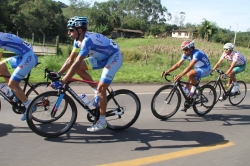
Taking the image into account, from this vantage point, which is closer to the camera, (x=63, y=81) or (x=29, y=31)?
(x=63, y=81)

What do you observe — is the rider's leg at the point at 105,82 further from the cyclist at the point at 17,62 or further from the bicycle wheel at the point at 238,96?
the bicycle wheel at the point at 238,96

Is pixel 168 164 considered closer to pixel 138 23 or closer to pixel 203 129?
pixel 203 129

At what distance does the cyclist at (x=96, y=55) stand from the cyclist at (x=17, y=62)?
0.73 metres

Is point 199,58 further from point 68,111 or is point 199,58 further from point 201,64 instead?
point 68,111

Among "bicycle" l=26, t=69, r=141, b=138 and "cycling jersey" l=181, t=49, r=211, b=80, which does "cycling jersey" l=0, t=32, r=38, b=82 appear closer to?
"bicycle" l=26, t=69, r=141, b=138

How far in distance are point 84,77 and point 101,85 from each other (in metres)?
0.72

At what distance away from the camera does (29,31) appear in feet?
178

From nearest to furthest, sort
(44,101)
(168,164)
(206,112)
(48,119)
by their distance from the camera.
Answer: (168,164)
(44,101)
(48,119)
(206,112)

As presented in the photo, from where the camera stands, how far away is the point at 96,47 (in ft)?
15.2

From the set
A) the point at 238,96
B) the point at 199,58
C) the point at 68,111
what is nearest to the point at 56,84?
the point at 68,111

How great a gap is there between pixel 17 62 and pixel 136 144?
280 centimetres

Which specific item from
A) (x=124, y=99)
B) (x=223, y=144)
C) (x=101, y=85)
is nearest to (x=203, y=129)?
(x=223, y=144)

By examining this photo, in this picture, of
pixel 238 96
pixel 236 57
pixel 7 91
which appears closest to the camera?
pixel 7 91

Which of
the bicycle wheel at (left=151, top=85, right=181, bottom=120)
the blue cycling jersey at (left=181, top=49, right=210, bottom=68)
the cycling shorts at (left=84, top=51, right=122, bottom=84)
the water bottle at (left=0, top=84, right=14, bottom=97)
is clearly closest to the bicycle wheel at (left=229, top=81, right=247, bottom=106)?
the blue cycling jersey at (left=181, top=49, right=210, bottom=68)
